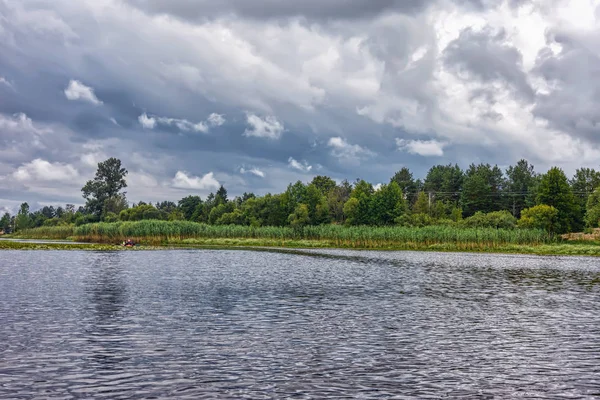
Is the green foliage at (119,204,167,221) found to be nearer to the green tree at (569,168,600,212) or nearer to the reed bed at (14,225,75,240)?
the reed bed at (14,225,75,240)

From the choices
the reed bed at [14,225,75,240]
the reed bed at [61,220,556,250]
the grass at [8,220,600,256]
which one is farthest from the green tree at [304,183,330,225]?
the reed bed at [14,225,75,240]

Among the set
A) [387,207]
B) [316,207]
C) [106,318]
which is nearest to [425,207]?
[387,207]

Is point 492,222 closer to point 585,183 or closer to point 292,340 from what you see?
point 585,183

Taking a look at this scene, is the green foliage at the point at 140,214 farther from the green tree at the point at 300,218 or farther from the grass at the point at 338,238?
the green tree at the point at 300,218

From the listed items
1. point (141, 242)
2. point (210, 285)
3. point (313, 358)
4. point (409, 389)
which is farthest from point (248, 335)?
point (141, 242)

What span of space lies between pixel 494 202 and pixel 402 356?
180789 mm

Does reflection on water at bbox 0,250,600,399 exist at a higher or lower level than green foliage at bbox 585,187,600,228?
lower

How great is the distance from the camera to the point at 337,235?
105562 millimetres

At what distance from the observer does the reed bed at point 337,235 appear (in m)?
93.5

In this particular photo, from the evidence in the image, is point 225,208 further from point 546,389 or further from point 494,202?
point 546,389

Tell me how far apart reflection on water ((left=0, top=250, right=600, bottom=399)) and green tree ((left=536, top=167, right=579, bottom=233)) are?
89440 millimetres

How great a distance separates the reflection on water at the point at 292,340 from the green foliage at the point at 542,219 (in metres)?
77.7

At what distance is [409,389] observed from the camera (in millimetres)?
13961

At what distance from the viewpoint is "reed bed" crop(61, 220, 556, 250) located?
307 feet
